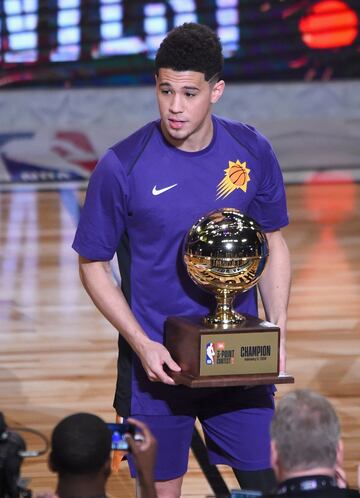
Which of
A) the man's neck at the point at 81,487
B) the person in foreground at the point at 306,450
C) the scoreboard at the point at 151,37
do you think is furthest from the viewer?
the scoreboard at the point at 151,37

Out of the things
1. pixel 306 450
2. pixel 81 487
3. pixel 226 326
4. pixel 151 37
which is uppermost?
pixel 151 37

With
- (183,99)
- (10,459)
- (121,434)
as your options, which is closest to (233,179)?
(183,99)

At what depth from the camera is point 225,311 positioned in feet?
11.3

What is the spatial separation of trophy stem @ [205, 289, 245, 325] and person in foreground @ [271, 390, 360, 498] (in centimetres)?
90

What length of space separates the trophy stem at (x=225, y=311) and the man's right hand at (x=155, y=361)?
0.52 ft

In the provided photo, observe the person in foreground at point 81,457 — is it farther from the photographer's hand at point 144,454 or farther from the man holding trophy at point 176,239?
the man holding trophy at point 176,239

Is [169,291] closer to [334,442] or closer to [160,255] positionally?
[160,255]

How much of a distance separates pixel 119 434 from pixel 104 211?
2.79 ft

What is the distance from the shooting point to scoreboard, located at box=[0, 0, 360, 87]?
1360 centimetres

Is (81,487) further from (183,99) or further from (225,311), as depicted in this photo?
(183,99)

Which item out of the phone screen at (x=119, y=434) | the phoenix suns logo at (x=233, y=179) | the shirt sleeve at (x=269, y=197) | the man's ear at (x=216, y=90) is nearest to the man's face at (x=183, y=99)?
the man's ear at (x=216, y=90)

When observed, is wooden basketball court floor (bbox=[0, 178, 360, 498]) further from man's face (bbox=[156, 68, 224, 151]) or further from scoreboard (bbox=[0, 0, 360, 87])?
scoreboard (bbox=[0, 0, 360, 87])

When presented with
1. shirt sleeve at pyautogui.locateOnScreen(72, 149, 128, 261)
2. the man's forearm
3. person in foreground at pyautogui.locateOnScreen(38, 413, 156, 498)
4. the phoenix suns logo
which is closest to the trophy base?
the man's forearm

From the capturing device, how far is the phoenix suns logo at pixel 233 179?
3520mm
